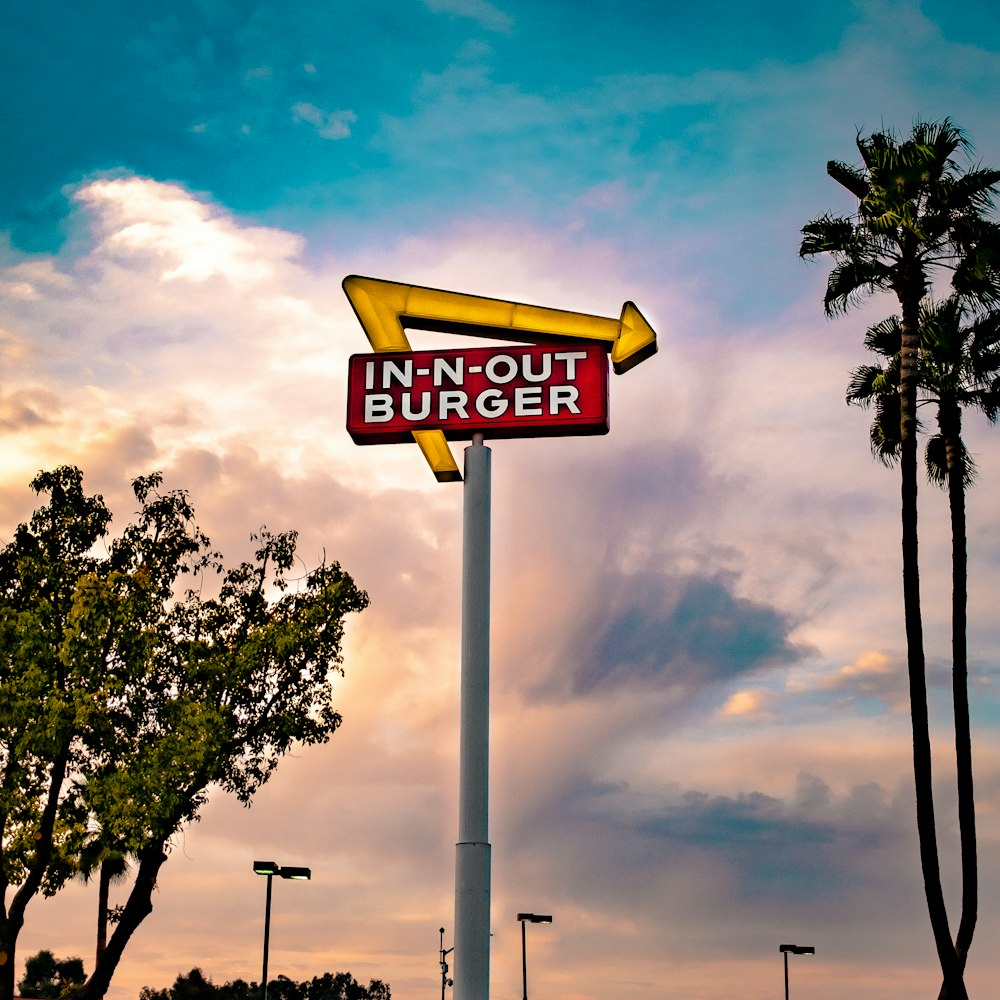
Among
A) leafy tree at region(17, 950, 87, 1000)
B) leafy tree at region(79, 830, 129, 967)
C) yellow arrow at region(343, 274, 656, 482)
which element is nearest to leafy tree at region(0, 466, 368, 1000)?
leafy tree at region(79, 830, 129, 967)

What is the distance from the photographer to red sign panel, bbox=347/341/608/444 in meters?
19.2

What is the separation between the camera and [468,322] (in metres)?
20.0

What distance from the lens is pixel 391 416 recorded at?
1939 cm

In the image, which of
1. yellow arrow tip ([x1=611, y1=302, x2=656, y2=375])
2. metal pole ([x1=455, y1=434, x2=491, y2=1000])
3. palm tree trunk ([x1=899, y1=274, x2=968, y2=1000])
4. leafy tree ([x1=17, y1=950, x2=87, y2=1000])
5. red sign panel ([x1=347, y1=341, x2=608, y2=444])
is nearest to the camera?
metal pole ([x1=455, y1=434, x2=491, y2=1000])

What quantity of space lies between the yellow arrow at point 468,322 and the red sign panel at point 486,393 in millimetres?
354

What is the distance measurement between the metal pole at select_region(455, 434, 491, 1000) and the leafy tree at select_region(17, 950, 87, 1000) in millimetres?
64527

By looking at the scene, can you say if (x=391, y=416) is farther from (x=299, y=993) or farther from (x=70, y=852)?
(x=299, y=993)

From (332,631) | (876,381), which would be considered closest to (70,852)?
(332,631)

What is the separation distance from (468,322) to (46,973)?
7771cm

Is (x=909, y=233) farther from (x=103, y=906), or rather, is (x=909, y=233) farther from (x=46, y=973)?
(x=46, y=973)

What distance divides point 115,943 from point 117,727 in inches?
216

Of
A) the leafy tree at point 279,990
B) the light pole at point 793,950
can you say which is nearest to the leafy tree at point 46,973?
the leafy tree at point 279,990

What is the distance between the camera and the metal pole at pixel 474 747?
669 inches

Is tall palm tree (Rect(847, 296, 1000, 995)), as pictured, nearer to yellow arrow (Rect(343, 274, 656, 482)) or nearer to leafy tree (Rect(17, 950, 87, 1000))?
yellow arrow (Rect(343, 274, 656, 482))
